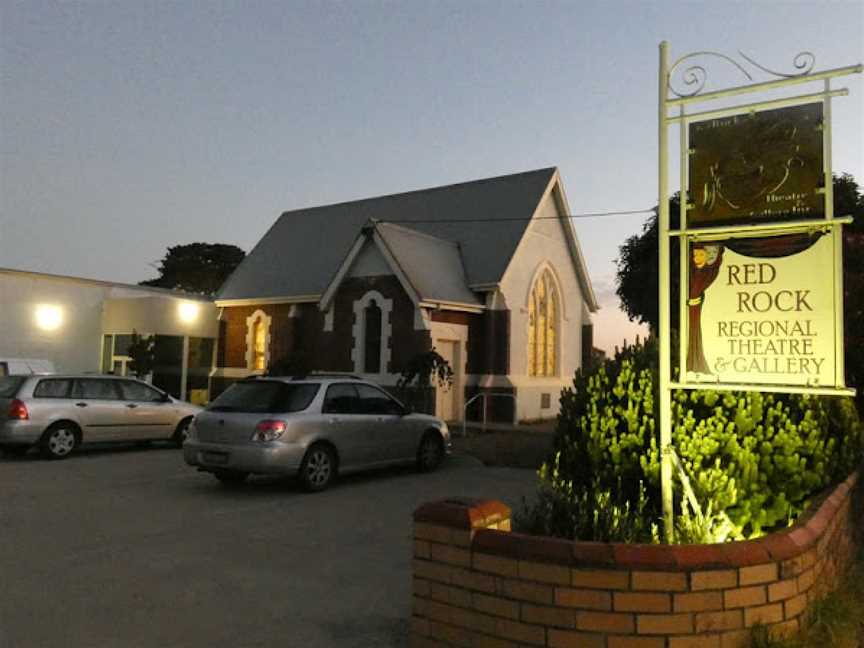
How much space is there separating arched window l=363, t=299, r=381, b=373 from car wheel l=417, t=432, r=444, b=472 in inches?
327

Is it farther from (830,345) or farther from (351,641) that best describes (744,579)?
(351,641)

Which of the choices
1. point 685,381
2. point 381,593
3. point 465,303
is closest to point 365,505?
point 381,593

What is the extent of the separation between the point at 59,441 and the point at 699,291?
1250cm

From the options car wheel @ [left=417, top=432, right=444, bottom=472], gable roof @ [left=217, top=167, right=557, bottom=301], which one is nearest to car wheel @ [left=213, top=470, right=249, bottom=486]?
car wheel @ [left=417, top=432, right=444, bottom=472]

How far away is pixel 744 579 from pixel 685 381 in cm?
123

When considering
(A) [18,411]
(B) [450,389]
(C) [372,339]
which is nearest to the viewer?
(A) [18,411]

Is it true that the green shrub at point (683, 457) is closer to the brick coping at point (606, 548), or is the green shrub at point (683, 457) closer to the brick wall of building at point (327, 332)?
the brick coping at point (606, 548)

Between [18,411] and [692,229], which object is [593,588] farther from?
[18,411]

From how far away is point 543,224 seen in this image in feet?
75.7

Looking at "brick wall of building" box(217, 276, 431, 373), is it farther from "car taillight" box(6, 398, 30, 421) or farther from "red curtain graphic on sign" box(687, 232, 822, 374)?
"red curtain graphic on sign" box(687, 232, 822, 374)

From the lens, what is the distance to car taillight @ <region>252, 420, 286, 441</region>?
9531 mm

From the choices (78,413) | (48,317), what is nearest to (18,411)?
(78,413)

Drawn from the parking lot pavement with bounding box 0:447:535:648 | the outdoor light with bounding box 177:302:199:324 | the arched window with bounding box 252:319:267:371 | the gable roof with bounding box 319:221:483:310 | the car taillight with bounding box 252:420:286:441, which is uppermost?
the gable roof with bounding box 319:221:483:310

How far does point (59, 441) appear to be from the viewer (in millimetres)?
13281
